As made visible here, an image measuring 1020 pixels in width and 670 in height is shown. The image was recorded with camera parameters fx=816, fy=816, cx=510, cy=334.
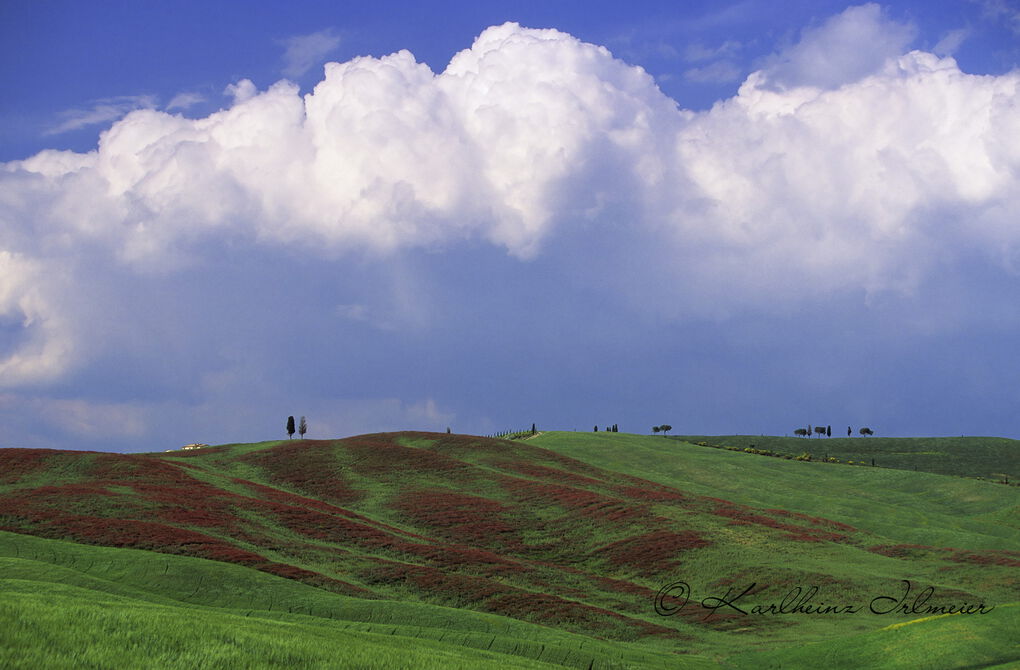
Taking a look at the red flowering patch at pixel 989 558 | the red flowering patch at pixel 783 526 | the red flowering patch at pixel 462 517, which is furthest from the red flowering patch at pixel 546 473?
the red flowering patch at pixel 989 558

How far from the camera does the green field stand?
1031 inches

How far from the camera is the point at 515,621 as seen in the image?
44.2 meters

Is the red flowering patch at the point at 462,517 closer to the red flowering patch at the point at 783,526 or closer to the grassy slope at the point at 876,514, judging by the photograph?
the grassy slope at the point at 876,514

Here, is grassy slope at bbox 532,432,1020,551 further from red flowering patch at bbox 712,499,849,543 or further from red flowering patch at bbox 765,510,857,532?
red flowering patch at bbox 712,499,849,543

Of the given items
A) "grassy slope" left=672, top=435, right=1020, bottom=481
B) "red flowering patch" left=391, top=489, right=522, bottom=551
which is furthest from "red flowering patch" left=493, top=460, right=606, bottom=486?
"grassy slope" left=672, top=435, right=1020, bottom=481

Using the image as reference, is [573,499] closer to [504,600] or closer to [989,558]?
[504,600]

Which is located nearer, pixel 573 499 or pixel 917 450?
pixel 573 499

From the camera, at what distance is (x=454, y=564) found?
57062 mm

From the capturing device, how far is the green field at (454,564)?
85.9ft

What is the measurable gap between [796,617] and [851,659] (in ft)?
47.6

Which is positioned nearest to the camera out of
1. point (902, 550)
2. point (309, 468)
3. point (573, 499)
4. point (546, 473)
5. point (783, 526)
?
point (902, 550)

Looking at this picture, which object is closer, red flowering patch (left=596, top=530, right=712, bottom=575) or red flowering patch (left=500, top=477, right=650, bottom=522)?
red flowering patch (left=596, top=530, right=712, bottom=575)

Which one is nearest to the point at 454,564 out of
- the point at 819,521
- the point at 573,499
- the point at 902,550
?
the point at 573,499

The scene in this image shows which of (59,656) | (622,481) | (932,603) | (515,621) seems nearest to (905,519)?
(622,481)
